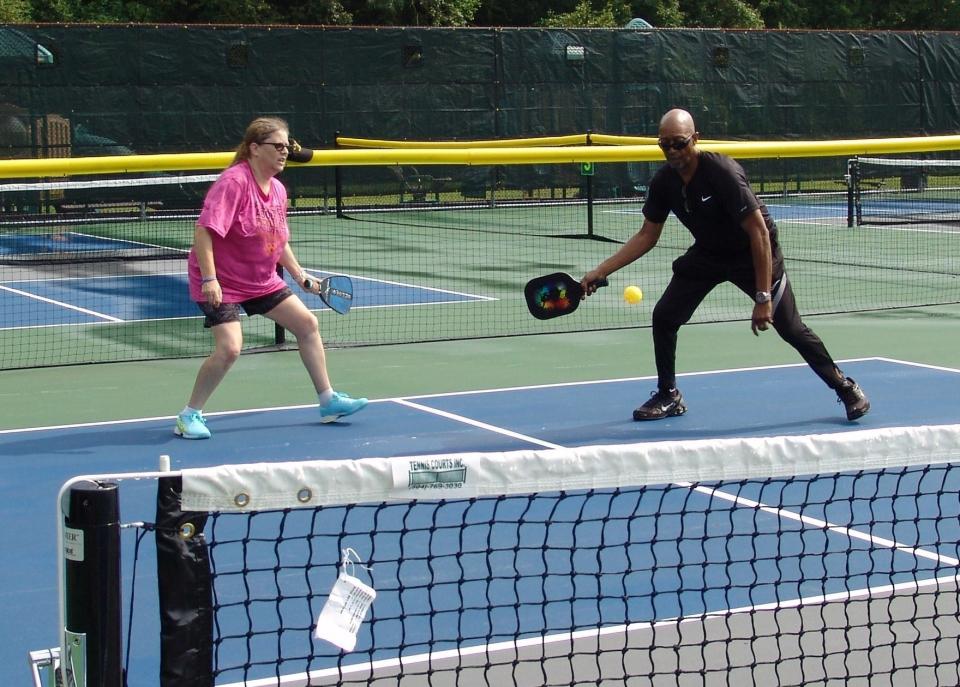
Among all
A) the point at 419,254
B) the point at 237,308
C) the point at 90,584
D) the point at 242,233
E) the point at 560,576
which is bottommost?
the point at 560,576

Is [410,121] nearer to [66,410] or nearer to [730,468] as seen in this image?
[66,410]

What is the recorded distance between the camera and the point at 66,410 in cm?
942

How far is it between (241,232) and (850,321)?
21.9 feet

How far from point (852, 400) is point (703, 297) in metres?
1.05

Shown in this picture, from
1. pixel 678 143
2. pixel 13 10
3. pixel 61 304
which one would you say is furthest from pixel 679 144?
pixel 13 10

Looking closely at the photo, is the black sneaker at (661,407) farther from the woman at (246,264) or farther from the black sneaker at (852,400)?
the woman at (246,264)

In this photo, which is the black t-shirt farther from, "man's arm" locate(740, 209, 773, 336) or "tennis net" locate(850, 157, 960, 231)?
"tennis net" locate(850, 157, 960, 231)

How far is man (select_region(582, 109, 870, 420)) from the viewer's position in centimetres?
800

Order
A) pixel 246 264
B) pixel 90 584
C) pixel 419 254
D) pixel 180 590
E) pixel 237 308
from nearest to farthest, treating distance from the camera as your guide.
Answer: pixel 90 584 < pixel 180 590 < pixel 246 264 < pixel 237 308 < pixel 419 254

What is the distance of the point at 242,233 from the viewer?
26.5 ft

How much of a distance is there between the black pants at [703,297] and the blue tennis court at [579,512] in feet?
1.08

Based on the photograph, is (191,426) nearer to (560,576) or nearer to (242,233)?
(242,233)

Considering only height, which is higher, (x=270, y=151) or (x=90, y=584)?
(x=270, y=151)

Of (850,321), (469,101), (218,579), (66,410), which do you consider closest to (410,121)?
(469,101)
